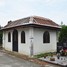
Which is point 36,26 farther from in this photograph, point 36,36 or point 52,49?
point 52,49

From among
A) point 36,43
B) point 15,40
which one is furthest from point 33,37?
point 15,40

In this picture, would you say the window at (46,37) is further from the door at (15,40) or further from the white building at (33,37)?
the door at (15,40)

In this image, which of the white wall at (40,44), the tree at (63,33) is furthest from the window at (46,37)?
the tree at (63,33)

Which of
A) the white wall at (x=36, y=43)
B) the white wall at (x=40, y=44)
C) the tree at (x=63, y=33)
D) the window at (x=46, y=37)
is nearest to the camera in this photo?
the white wall at (x=36, y=43)

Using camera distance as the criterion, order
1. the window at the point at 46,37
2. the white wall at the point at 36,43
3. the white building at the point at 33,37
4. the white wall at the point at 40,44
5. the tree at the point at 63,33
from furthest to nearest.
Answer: the tree at the point at 63,33, the window at the point at 46,37, the white wall at the point at 40,44, the white wall at the point at 36,43, the white building at the point at 33,37

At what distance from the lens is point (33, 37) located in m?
15.4

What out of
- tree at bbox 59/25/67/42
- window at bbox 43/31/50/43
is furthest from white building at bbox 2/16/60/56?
tree at bbox 59/25/67/42

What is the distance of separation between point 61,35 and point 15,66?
1034 centimetres

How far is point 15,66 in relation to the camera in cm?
1055

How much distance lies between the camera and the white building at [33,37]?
1534cm

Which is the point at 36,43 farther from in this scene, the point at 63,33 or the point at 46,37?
the point at 63,33

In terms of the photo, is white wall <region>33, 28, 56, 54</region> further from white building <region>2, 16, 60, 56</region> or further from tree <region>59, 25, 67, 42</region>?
tree <region>59, 25, 67, 42</region>

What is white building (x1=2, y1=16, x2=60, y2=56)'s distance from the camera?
15.3 meters

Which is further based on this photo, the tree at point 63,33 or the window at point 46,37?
the tree at point 63,33
